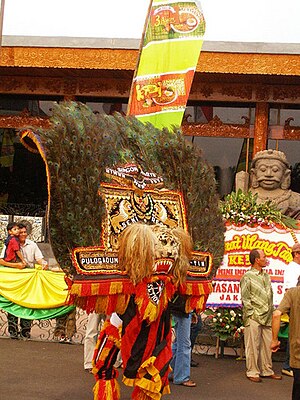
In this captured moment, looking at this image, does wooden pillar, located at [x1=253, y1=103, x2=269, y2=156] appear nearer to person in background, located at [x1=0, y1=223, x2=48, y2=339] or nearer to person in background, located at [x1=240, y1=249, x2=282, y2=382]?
person in background, located at [x1=0, y1=223, x2=48, y2=339]

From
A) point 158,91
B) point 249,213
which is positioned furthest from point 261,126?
point 249,213

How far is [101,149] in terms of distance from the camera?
5.68 metres

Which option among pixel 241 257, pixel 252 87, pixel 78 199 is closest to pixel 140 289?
pixel 78 199

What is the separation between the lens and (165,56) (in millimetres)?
10758

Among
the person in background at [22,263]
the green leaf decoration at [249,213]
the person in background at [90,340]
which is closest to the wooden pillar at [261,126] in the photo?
the green leaf decoration at [249,213]

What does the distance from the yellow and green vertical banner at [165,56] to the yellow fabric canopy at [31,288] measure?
2909 mm

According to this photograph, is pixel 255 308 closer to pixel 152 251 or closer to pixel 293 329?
pixel 293 329

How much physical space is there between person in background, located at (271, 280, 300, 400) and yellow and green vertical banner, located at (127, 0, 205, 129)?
5393 millimetres

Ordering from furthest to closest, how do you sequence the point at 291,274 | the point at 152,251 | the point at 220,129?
the point at 220,129 < the point at 291,274 < the point at 152,251

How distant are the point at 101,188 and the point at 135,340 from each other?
48.6 inches

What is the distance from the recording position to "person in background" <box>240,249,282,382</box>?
777cm

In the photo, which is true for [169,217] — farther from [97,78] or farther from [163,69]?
[97,78]

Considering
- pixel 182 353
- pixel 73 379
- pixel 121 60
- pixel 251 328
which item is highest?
pixel 121 60

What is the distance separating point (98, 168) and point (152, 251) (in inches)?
31.6
